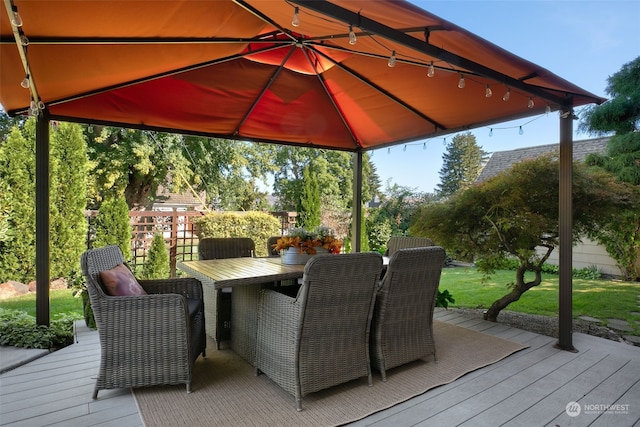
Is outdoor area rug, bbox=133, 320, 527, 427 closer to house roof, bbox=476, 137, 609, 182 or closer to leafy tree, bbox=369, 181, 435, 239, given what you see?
leafy tree, bbox=369, 181, 435, 239

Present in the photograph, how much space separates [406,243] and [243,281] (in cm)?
227

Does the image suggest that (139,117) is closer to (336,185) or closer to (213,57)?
(213,57)

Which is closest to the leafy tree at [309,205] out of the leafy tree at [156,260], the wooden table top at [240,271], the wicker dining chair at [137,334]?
the leafy tree at [156,260]

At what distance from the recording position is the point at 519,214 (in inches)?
160

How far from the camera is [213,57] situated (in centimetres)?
307

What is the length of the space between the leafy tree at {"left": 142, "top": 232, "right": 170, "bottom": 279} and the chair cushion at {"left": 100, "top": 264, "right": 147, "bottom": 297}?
3663mm

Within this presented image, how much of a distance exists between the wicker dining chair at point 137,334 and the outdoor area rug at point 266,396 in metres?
0.16

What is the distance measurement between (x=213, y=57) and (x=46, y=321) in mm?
3029

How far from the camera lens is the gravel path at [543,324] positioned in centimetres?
393

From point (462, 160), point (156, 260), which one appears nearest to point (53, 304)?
point (156, 260)

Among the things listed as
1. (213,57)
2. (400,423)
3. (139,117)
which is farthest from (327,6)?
(139,117)

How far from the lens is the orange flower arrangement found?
3.29 metres

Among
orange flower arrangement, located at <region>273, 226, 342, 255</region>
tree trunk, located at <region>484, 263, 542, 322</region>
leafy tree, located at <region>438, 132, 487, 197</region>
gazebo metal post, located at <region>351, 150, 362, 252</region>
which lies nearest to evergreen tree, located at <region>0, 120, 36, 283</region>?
orange flower arrangement, located at <region>273, 226, 342, 255</region>

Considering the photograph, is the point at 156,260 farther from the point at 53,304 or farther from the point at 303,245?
the point at 303,245
